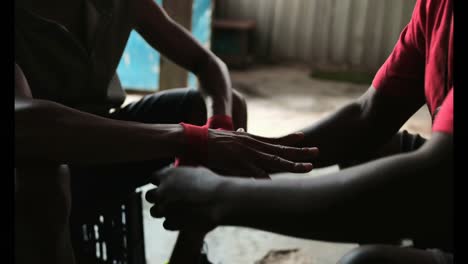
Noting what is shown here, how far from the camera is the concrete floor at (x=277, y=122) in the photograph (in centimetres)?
210

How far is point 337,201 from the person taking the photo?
86 centimetres

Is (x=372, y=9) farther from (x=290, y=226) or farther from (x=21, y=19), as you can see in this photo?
(x=290, y=226)

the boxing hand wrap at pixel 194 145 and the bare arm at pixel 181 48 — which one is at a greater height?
the bare arm at pixel 181 48

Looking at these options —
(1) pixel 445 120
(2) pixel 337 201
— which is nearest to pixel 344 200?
(2) pixel 337 201

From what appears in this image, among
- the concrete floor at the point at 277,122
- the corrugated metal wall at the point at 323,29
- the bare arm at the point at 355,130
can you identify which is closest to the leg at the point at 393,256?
the bare arm at the point at 355,130

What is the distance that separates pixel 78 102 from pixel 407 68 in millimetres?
884

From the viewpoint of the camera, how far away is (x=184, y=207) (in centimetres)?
91

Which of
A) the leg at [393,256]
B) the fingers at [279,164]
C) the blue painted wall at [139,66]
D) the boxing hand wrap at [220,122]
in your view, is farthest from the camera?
the blue painted wall at [139,66]

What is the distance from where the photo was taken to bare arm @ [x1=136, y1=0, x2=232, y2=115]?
176 centimetres

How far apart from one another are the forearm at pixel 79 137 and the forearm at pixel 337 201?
0.38 meters

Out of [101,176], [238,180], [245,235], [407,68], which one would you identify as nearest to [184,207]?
[238,180]

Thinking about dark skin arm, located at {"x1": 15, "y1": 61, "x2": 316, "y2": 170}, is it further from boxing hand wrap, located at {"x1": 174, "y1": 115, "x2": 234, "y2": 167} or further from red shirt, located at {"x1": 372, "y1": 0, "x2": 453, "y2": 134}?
red shirt, located at {"x1": 372, "y1": 0, "x2": 453, "y2": 134}

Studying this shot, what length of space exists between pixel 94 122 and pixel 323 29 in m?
5.51

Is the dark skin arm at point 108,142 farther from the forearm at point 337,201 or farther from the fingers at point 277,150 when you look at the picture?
the forearm at point 337,201
